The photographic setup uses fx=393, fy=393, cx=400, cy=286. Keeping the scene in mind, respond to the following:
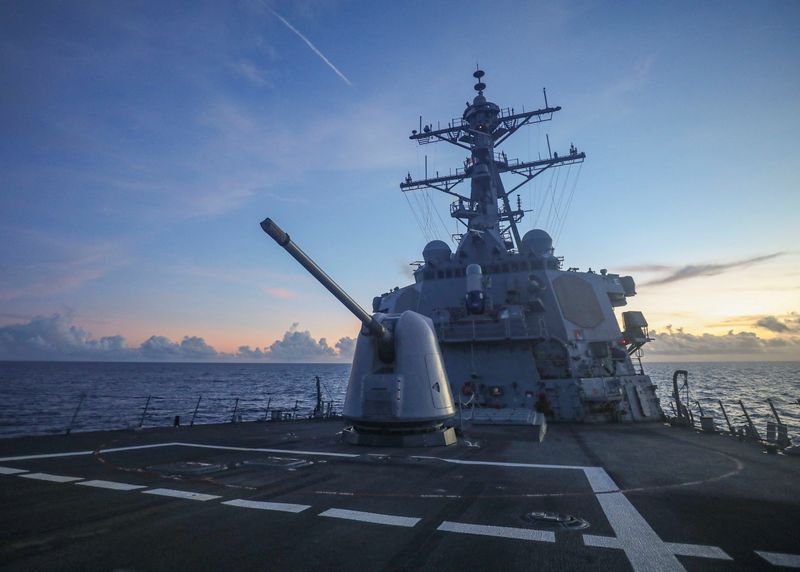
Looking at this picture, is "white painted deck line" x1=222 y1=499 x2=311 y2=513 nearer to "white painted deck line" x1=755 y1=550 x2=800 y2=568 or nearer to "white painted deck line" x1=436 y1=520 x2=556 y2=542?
"white painted deck line" x1=436 y1=520 x2=556 y2=542

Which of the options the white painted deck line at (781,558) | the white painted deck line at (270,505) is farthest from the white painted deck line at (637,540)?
the white painted deck line at (270,505)

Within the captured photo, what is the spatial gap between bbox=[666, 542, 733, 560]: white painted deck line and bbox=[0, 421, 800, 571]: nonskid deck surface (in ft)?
0.06

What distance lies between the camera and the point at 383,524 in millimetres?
3701

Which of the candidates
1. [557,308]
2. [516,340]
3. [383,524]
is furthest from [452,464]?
[557,308]

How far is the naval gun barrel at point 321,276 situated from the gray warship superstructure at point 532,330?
6.16m

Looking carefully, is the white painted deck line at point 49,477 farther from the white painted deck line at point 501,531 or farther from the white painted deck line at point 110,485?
the white painted deck line at point 501,531

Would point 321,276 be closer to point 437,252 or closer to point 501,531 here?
point 501,531

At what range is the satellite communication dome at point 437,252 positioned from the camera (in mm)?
21234

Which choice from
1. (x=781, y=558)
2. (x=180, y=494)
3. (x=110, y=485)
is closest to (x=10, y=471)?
(x=110, y=485)

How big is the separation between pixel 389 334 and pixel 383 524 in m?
4.93

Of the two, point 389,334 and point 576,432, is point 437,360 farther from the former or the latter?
point 576,432

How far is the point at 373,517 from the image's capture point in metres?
3.89

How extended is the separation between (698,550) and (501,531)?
155 centimetres

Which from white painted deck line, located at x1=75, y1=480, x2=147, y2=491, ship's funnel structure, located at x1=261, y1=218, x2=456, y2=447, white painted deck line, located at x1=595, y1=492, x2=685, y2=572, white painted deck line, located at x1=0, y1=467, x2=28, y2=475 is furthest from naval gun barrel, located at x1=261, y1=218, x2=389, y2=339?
white painted deck line, located at x1=0, y1=467, x2=28, y2=475
